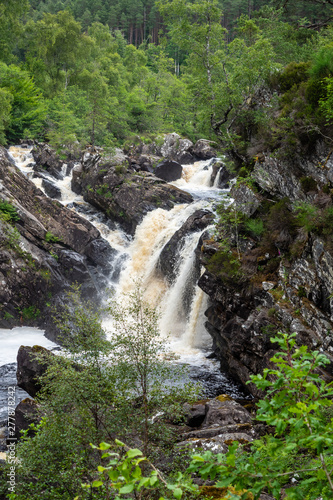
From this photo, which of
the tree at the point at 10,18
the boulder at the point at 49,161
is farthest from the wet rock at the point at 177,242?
the tree at the point at 10,18

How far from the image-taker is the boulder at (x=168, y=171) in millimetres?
31906

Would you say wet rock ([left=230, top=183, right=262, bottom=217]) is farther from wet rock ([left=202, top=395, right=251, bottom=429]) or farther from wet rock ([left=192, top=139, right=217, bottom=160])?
wet rock ([left=192, top=139, right=217, bottom=160])

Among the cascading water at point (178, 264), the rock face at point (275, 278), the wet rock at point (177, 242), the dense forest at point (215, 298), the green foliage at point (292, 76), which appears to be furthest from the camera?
the wet rock at point (177, 242)

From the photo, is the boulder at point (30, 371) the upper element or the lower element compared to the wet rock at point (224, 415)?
lower

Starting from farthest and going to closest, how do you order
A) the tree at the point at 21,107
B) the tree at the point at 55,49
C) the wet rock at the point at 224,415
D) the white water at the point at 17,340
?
1. the tree at the point at 55,49
2. the tree at the point at 21,107
3. the white water at the point at 17,340
4. the wet rock at the point at 224,415

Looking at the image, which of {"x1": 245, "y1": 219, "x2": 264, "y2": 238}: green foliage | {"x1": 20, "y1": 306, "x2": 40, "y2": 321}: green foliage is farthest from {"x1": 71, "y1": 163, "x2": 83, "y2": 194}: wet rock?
{"x1": 245, "y1": 219, "x2": 264, "y2": 238}: green foliage

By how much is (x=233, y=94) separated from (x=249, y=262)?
7.64 meters

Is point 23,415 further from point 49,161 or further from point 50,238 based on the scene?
point 49,161

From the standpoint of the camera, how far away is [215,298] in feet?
50.5

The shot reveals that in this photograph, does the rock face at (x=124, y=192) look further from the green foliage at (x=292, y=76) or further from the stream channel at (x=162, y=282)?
the green foliage at (x=292, y=76)

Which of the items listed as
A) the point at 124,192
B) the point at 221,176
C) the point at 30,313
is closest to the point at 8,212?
the point at 30,313

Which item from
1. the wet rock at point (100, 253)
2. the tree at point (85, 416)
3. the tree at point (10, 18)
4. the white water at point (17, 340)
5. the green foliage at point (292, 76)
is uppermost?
the tree at point (10, 18)

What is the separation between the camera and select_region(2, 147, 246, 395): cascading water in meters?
18.0

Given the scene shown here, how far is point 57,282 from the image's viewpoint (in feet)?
68.9
